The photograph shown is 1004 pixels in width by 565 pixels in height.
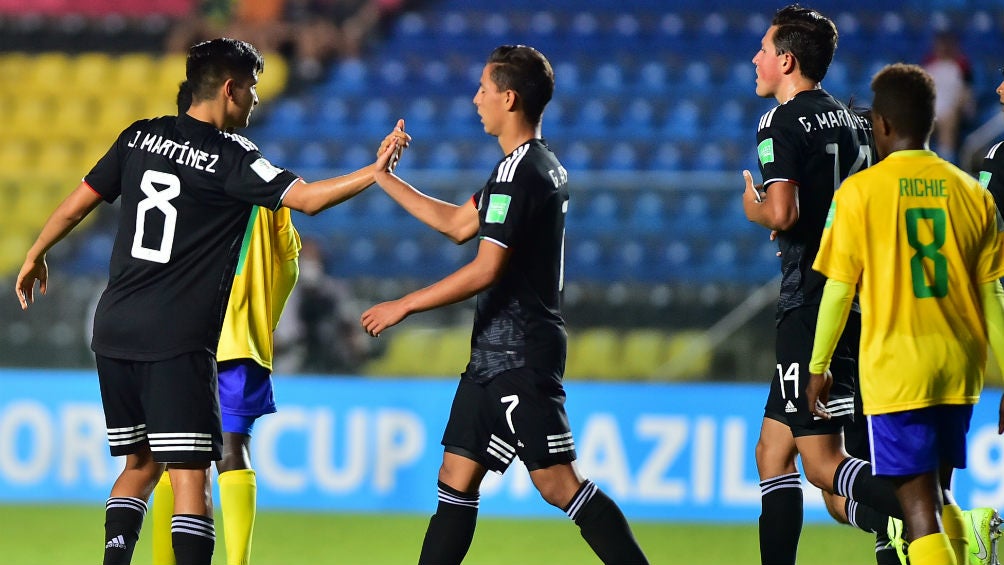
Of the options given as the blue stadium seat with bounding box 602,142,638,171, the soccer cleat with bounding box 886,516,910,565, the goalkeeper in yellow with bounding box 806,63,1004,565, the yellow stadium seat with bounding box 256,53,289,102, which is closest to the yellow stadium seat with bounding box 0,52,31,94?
the yellow stadium seat with bounding box 256,53,289,102

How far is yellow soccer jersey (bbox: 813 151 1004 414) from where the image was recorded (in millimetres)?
3779

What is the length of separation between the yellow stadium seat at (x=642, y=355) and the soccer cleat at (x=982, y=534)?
11.0 ft

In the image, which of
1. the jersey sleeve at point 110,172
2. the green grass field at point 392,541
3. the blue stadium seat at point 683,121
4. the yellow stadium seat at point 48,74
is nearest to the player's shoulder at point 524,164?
the jersey sleeve at point 110,172

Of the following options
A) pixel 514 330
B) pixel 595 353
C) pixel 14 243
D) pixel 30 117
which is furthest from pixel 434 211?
pixel 30 117

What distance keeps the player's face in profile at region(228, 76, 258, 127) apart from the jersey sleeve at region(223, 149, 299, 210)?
271 millimetres

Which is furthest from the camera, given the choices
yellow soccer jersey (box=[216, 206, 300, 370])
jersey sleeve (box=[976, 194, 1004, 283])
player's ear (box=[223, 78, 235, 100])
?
yellow soccer jersey (box=[216, 206, 300, 370])

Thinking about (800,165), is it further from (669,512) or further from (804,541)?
(669,512)

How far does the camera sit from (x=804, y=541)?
267 inches

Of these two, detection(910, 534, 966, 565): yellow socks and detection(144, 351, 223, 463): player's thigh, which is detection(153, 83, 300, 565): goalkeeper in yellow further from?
detection(910, 534, 966, 565): yellow socks

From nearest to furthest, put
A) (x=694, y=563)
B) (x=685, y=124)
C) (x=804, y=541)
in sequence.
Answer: (x=694, y=563), (x=804, y=541), (x=685, y=124)

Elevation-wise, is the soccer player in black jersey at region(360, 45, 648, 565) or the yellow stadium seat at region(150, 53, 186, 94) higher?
the yellow stadium seat at region(150, 53, 186, 94)

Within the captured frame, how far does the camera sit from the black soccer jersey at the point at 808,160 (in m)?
4.41

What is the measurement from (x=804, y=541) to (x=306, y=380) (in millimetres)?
3028

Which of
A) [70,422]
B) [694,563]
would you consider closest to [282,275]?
[694,563]
